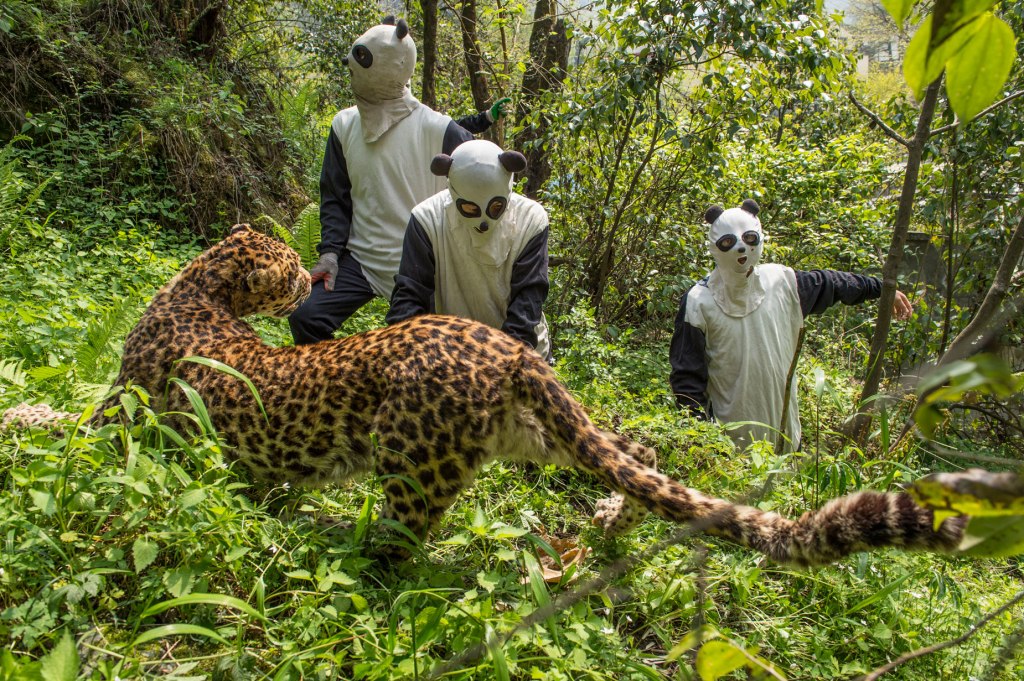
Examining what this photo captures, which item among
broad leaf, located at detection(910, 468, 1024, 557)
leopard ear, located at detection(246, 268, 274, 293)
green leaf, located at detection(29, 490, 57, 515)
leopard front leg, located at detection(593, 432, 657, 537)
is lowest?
leopard front leg, located at detection(593, 432, 657, 537)

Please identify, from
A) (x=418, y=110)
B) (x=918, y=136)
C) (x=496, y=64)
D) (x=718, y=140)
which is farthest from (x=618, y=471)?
(x=496, y=64)

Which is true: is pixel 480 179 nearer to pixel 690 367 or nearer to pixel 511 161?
pixel 511 161

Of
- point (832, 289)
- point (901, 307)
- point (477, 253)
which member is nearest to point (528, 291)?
point (477, 253)

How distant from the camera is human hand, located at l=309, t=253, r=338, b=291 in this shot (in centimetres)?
555

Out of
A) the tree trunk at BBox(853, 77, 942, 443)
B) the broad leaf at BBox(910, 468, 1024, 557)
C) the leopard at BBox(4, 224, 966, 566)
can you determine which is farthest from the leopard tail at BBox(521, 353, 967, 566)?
the tree trunk at BBox(853, 77, 942, 443)

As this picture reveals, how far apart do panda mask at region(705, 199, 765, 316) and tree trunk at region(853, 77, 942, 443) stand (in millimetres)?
1061

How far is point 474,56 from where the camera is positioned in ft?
28.9

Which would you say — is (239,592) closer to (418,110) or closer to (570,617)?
(570,617)

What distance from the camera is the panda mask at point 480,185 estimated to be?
4.31 m

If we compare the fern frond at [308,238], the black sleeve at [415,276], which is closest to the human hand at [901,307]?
the black sleeve at [415,276]

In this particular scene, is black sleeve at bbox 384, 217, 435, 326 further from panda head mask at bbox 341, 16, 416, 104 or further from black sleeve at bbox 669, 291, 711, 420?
black sleeve at bbox 669, 291, 711, 420

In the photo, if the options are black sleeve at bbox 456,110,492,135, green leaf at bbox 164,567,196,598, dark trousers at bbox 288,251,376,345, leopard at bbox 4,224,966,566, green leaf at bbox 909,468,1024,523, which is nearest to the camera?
green leaf at bbox 909,468,1024,523

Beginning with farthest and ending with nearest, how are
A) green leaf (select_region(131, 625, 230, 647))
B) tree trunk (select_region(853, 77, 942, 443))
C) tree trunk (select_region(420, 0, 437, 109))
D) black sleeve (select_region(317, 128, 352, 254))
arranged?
1. tree trunk (select_region(420, 0, 437, 109))
2. black sleeve (select_region(317, 128, 352, 254))
3. tree trunk (select_region(853, 77, 942, 443))
4. green leaf (select_region(131, 625, 230, 647))

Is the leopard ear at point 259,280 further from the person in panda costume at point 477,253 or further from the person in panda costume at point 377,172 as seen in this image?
the person in panda costume at point 377,172
